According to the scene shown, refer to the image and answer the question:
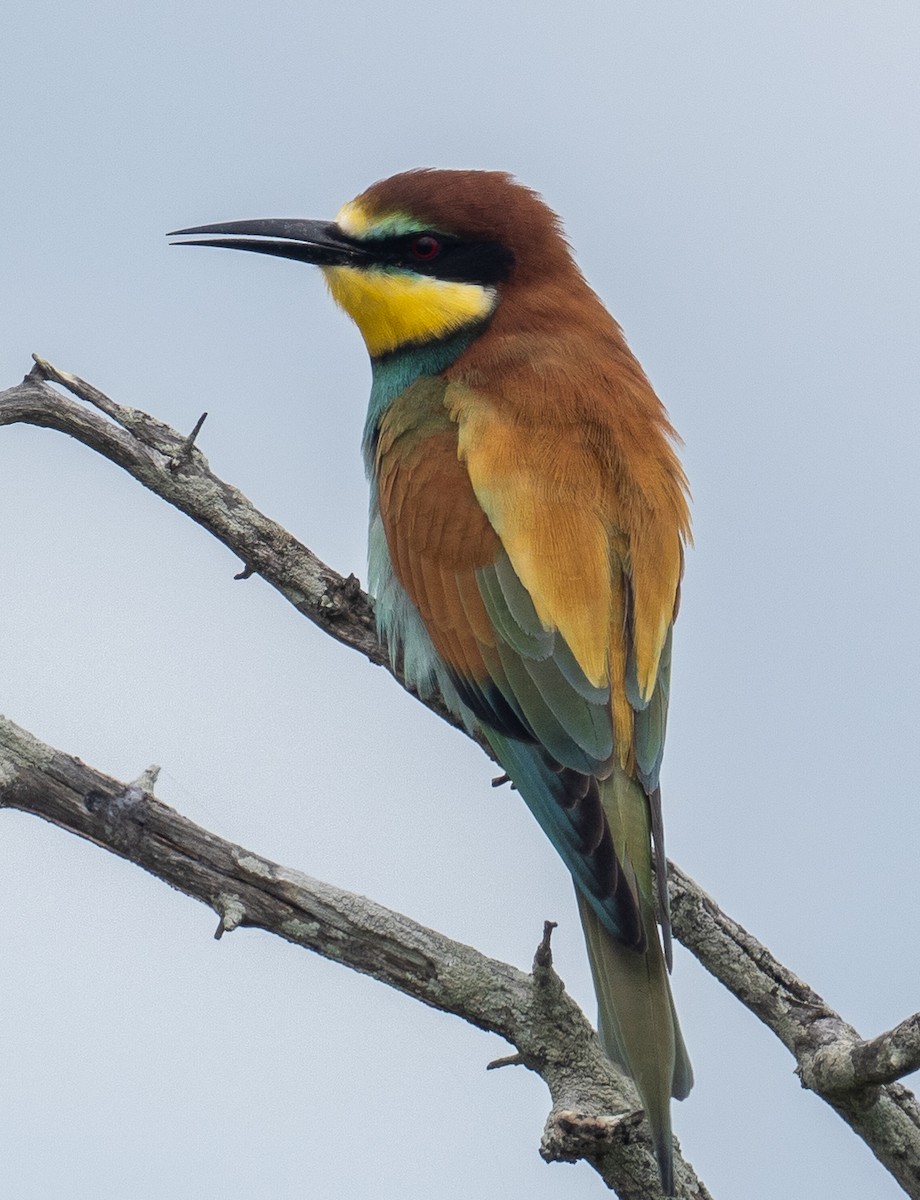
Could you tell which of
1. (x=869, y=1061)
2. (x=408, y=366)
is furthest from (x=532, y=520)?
(x=869, y=1061)

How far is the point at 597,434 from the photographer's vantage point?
2.95 m

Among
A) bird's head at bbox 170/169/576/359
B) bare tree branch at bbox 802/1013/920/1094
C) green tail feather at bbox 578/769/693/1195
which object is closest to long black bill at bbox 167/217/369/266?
bird's head at bbox 170/169/576/359

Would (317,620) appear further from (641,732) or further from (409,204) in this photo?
(409,204)

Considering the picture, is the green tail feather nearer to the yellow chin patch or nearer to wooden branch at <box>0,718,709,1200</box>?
wooden branch at <box>0,718,709,1200</box>

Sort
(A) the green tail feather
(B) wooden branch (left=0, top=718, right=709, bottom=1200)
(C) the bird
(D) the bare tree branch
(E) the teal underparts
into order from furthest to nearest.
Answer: (E) the teal underparts
(C) the bird
(A) the green tail feather
(B) wooden branch (left=0, top=718, right=709, bottom=1200)
(D) the bare tree branch

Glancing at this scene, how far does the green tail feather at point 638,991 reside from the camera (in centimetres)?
228

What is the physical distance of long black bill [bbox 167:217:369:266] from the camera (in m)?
3.35

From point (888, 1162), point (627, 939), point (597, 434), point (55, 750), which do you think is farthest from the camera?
point (597, 434)

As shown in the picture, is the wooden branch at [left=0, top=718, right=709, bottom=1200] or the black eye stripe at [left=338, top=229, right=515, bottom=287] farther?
the black eye stripe at [left=338, top=229, right=515, bottom=287]

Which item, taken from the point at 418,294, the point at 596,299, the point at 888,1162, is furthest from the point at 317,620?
the point at 888,1162

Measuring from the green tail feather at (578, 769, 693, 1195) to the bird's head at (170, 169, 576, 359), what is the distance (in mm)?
1185

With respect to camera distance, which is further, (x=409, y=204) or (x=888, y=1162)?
(x=409, y=204)

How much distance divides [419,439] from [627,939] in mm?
1075

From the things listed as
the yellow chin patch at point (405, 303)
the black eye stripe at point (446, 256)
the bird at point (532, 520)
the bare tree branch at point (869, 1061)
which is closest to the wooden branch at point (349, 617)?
the bare tree branch at point (869, 1061)
